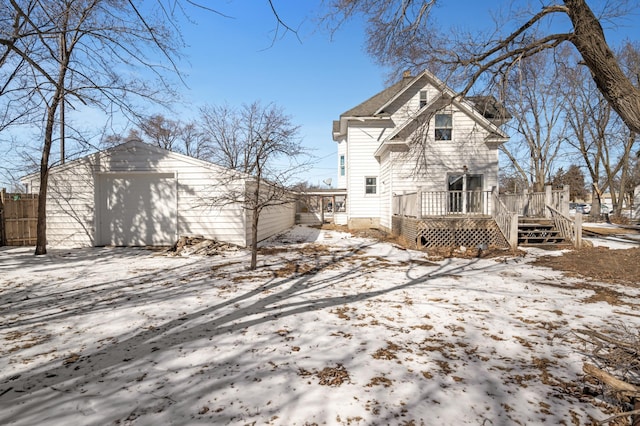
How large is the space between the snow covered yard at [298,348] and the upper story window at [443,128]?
27.2 feet

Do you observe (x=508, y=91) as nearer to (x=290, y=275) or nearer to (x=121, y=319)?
(x=290, y=275)

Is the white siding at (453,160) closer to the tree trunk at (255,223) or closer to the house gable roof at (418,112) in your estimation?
the house gable roof at (418,112)

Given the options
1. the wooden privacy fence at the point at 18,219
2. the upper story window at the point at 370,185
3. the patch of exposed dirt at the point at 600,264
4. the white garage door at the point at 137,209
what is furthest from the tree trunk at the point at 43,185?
the patch of exposed dirt at the point at 600,264

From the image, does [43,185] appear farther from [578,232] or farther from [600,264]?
[578,232]

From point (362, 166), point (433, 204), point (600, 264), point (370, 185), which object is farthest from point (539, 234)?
point (362, 166)

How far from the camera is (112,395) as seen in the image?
250cm

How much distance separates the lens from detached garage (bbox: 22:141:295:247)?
10.6 m

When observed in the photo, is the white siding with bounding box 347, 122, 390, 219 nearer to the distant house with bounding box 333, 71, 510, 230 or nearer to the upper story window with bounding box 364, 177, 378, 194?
the distant house with bounding box 333, 71, 510, 230

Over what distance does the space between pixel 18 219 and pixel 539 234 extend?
59.4 ft

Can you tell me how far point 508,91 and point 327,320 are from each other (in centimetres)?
568

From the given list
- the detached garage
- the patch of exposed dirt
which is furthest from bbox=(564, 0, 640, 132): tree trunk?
the detached garage

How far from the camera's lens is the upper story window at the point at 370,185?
1670 cm

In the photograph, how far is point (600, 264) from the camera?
296 inches

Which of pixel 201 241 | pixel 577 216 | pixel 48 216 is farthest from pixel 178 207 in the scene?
pixel 577 216
